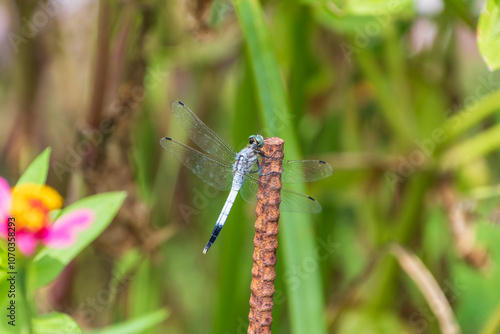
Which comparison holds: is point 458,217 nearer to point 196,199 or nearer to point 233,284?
point 233,284

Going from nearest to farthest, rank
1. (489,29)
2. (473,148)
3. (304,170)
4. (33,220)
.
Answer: (33,220) < (489,29) < (304,170) < (473,148)

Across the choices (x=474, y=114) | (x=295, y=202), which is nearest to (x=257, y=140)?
(x=295, y=202)

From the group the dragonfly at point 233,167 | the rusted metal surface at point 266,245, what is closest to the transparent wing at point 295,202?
the dragonfly at point 233,167

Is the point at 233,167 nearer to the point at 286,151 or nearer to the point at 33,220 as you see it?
the point at 286,151

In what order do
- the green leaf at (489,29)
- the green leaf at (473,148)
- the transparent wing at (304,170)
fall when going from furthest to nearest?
the green leaf at (473,148) < the transparent wing at (304,170) < the green leaf at (489,29)

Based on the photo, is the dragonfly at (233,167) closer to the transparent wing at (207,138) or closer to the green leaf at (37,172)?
the transparent wing at (207,138)

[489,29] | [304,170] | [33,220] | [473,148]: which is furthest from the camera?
[473,148]
